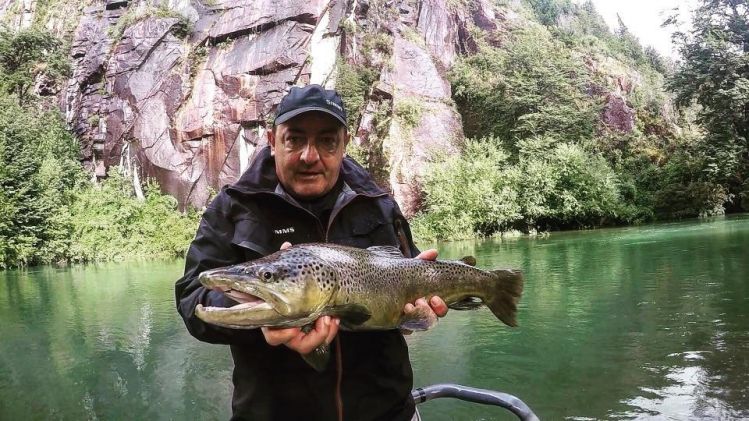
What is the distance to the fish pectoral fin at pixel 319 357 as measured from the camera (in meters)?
2.00

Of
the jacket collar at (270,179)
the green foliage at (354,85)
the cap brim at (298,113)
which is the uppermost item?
the green foliage at (354,85)

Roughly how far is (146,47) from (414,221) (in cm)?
2514

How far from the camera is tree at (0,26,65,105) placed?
153 feet

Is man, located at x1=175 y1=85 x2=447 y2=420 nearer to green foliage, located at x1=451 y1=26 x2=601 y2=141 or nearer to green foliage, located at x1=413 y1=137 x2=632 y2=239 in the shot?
green foliage, located at x1=413 y1=137 x2=632 y2=239

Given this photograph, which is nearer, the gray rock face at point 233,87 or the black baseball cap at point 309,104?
the black baseball cap at point 309,104

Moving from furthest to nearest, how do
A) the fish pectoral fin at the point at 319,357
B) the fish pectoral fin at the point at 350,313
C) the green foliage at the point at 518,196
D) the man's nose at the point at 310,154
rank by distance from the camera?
the green foliage at the point at 518,196
the man's nose at the point at 310,154
the fish pectoral fin at the point at 350,313
the fish pectoral fin at the point at 319,357

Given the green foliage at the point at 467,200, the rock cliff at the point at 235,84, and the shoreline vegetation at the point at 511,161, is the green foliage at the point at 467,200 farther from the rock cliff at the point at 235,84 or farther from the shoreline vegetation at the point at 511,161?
the rock cliff at the point at 235,84

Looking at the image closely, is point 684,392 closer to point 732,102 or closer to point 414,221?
point 414,221

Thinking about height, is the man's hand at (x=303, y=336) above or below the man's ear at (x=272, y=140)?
below

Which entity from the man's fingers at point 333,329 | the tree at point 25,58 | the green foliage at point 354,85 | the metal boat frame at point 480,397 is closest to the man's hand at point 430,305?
the man's fingers at point 333,329

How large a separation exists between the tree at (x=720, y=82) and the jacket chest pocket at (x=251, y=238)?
1687 inches

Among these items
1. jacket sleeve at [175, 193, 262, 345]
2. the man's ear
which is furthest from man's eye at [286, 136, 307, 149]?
jacket sleeve at [175, 193, 262, 345]

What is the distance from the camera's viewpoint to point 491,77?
4622cm

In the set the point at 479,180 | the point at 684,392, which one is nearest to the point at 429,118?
the point at 479,180
